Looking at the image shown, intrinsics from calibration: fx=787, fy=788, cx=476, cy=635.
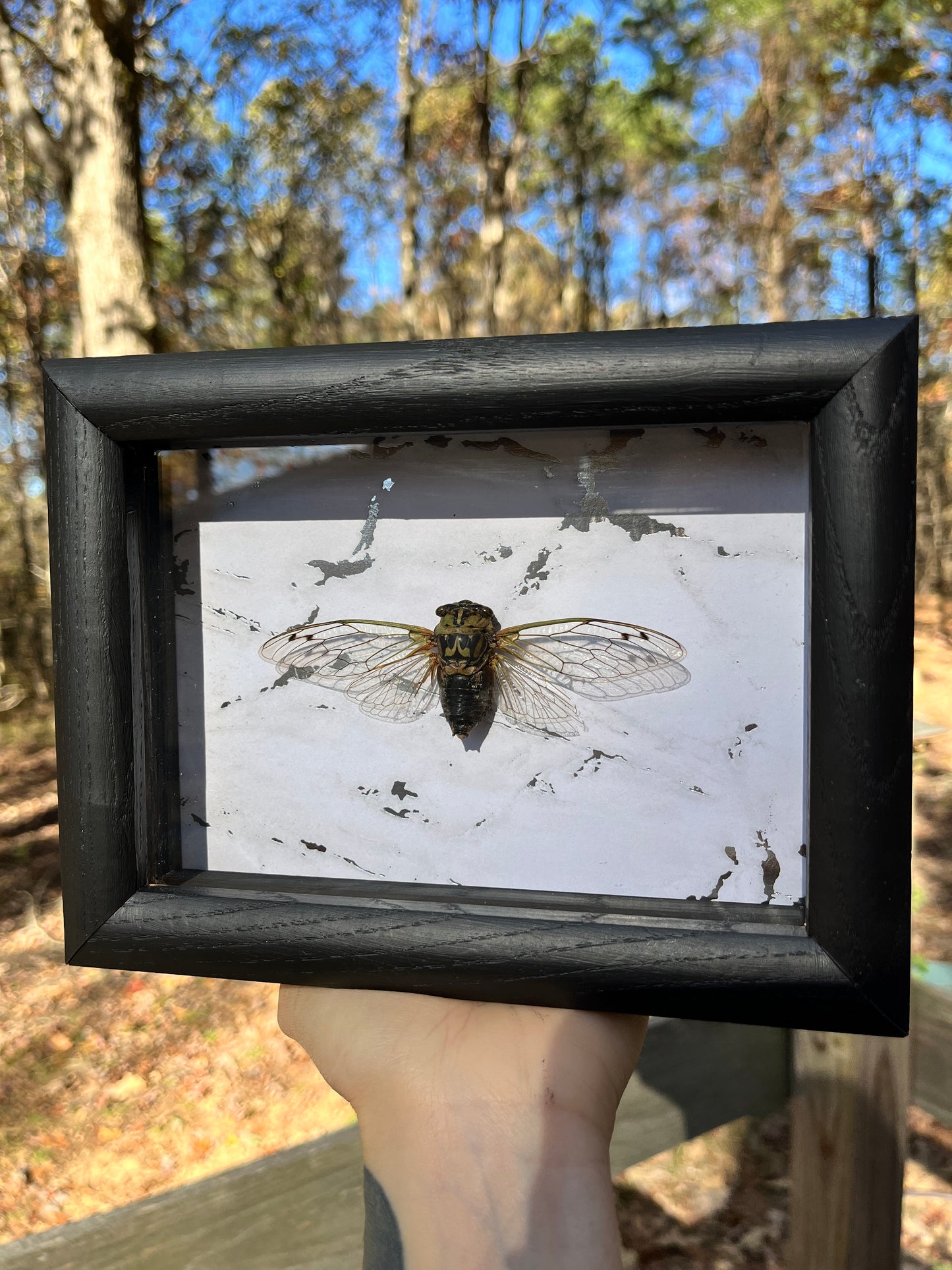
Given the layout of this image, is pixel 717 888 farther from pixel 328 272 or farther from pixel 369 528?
pixel 328 272

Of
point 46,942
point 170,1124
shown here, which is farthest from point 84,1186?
point 46,942

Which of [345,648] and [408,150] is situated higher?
[408,150]

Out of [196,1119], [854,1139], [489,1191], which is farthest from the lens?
[196,1119]

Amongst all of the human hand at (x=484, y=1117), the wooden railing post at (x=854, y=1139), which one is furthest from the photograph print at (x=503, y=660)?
the wooden railing post at (x=854, y=1139)

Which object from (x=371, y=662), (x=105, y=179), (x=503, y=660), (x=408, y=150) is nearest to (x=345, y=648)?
(x=371, y=662)

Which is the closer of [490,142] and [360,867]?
[360,867]

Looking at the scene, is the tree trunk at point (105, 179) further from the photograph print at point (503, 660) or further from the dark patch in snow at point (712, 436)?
the dark patch in snow at point (712, 436)
